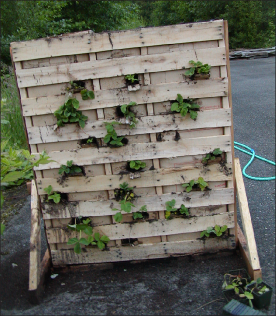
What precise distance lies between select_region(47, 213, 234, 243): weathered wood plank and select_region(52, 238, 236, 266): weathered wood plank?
123mm

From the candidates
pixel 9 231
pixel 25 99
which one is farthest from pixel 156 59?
pixel 9 231

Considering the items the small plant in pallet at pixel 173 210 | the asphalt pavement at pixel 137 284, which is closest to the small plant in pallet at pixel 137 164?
the small plant in pallet at pixel 173 210

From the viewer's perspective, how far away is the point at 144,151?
9.22 ft

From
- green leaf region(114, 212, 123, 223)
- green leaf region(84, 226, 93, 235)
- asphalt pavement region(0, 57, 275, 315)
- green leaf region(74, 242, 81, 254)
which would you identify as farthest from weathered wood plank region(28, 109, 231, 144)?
asphalt pavement region(0, 57, 275, 315)

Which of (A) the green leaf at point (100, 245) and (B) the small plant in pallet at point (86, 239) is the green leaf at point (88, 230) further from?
(A) the green leaf at point (100, 245)

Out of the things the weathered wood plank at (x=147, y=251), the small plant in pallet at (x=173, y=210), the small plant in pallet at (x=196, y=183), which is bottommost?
the weathered wood plank at (x=147, y=251)

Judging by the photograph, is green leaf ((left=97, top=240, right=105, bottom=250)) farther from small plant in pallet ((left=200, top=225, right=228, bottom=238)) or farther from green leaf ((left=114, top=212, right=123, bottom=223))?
small plant in pallet ((left=200, top=225, right=228, bottom=238))

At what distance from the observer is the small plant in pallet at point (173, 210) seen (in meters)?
2.90

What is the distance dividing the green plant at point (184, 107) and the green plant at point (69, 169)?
2.99 ft

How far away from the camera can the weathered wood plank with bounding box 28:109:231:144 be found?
108 inches

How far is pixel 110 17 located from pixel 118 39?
40.7ft

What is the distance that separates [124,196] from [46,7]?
11.2 m

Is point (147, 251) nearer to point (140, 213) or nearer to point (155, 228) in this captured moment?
point (155, 228)

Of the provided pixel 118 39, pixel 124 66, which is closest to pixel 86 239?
pixel 124 66
